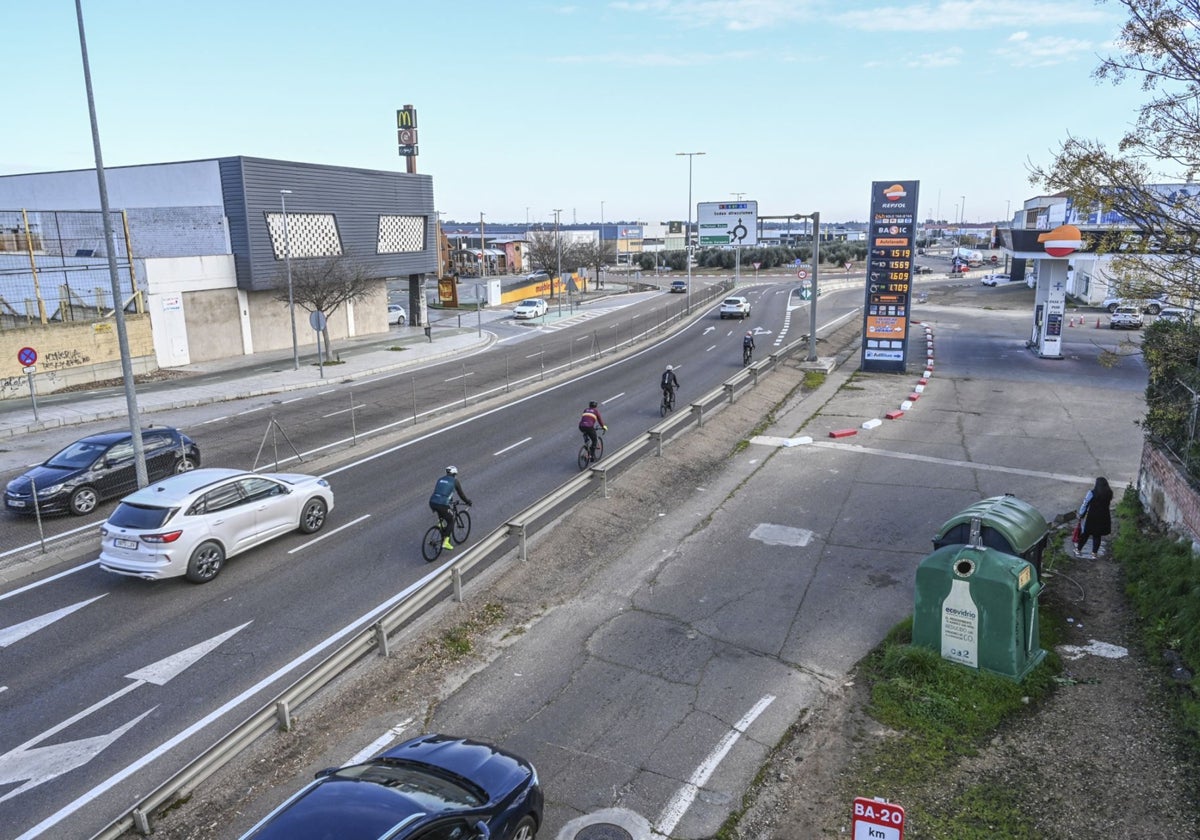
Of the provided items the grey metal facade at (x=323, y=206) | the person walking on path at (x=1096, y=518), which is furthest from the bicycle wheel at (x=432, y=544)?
the grey metal facade at (x=323, y=206)

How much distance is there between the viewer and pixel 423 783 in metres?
6.52

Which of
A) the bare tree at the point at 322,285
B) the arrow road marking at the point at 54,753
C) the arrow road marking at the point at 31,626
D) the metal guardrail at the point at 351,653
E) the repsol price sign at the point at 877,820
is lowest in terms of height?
the arrow road marking at the point at 31,626

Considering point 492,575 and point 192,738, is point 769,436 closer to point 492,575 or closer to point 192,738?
point 492,575

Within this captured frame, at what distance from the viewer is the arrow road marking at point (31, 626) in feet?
37.8

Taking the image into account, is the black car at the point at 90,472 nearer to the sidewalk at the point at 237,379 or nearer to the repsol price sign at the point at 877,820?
the sidewalk at the point at 237,379

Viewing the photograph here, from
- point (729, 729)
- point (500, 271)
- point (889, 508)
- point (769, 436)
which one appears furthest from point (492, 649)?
point (500, 271)

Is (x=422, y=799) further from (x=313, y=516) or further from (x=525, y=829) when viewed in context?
(x=313, y=516)

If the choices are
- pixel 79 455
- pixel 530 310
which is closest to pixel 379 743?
pixel 79 455

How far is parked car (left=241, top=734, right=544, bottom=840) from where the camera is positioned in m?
5.75

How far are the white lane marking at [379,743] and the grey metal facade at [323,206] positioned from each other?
33.6 metres

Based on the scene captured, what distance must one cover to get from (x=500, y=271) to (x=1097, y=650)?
4144 inches

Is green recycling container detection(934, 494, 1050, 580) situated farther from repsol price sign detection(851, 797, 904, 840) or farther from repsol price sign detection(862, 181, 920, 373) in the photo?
repsol price sign detection(862, 181, 920, 373)

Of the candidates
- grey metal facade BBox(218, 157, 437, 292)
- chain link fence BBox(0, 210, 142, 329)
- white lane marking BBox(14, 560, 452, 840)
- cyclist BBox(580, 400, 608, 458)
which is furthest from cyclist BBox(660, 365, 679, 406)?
grey metal facade BBox(218, 157, 437, 292)

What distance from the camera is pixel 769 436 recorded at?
2283 centimetres
